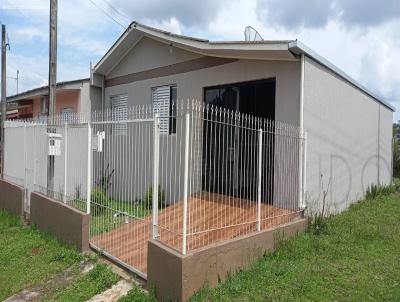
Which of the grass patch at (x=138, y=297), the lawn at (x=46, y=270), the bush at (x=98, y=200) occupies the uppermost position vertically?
the bush at (x=98, y=200)

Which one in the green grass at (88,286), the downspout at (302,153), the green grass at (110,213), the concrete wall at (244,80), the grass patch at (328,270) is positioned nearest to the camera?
the grass patch at (328,270)

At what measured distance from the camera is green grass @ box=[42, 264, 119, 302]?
18.5 feet

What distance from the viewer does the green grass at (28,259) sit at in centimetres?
Answer: 638

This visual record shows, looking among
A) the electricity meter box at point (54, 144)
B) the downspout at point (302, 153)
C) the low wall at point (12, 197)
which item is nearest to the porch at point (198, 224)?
the downspout at point (302, 153)

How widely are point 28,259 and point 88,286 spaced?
78.1 inches

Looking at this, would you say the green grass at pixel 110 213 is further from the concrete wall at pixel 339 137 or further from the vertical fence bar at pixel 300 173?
the concrete wall at pixel 339 137

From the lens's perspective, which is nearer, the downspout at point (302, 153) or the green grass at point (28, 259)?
the green grass at point (28, 259)

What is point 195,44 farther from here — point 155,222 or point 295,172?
point 155,222

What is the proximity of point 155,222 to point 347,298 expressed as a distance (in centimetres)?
257

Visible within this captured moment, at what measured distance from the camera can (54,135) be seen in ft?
27.9

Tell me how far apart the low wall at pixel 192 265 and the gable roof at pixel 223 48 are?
341cm

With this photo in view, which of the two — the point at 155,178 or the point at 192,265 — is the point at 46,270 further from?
the point at 192,265

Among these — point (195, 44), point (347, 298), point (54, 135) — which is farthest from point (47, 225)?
point (347, 298)

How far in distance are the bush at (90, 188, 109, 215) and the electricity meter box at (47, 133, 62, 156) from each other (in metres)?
1.60
